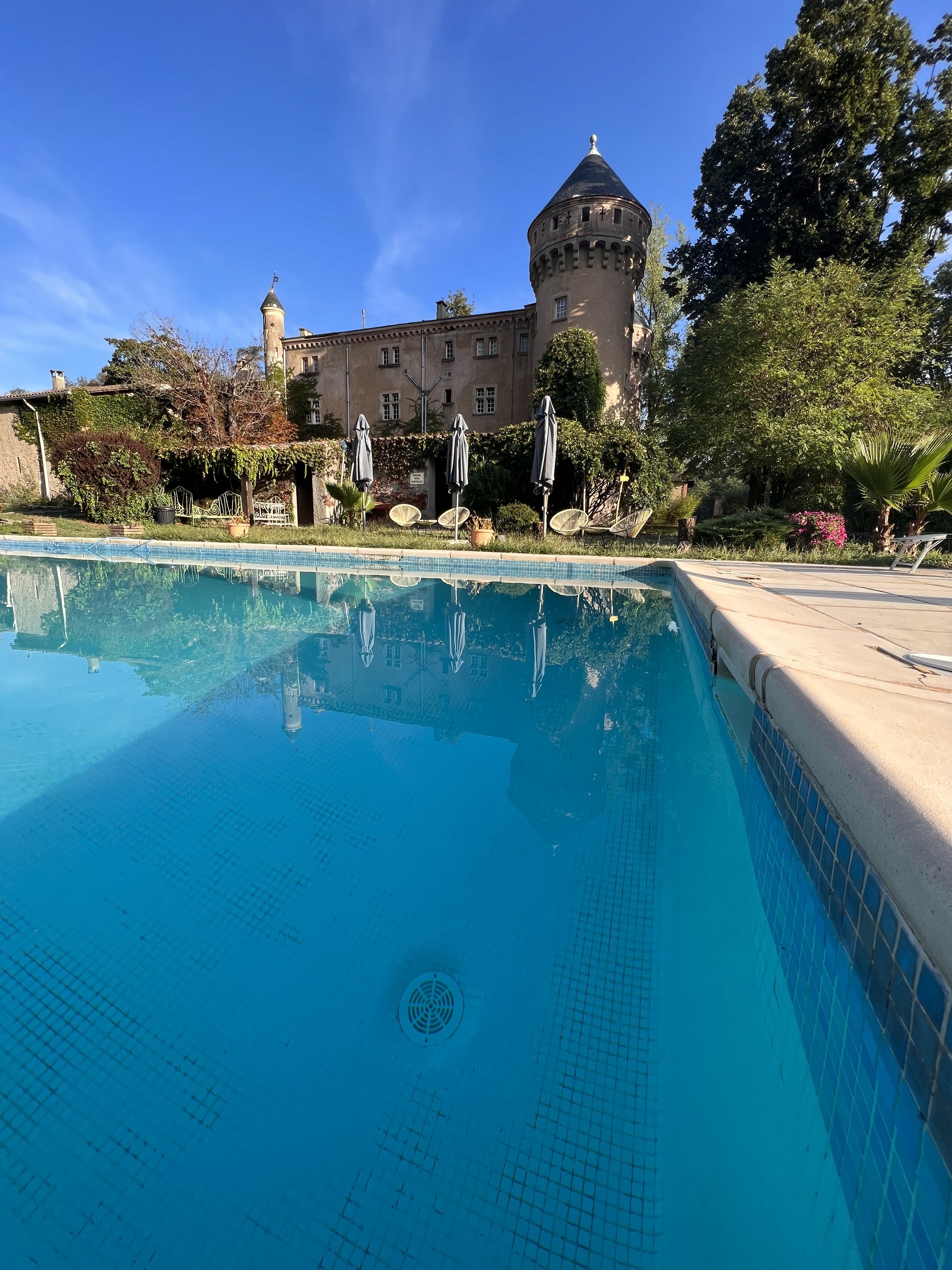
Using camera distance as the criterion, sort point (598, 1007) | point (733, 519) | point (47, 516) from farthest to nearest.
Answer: point (47, 516) < point (733, 519) < point (598, 1007)

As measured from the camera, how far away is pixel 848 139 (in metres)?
15.7

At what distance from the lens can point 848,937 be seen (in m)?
1.26

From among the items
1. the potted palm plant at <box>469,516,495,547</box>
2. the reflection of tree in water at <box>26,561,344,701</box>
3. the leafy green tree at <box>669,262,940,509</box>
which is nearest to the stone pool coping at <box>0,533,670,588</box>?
the potted palm plant at <box>469,516,495,547</box>

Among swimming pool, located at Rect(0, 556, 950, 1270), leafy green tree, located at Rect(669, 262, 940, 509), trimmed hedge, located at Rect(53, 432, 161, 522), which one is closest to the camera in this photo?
swimming pool, located at Rect(0, 556, 950, 1270)

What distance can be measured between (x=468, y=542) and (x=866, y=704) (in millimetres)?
11462

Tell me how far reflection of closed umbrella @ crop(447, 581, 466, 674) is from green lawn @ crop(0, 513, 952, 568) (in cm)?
424

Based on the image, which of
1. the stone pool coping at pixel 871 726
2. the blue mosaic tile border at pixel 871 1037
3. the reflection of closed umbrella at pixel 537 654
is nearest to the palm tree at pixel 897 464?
the stone pool coping at pixel 871 726

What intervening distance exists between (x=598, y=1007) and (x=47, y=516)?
21.3 metres

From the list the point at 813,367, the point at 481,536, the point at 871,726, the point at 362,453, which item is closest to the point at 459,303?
the point at 362,453

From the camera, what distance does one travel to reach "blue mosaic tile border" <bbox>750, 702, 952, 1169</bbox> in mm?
855

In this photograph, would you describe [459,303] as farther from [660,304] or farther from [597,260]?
[597,260]

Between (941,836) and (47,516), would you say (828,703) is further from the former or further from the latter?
(47,516)

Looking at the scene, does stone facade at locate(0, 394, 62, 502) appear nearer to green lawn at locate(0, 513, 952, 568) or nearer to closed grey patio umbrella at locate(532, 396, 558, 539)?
green lawn at locate(0, 513, 952, 568)

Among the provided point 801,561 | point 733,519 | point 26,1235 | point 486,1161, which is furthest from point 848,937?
point 733,519
